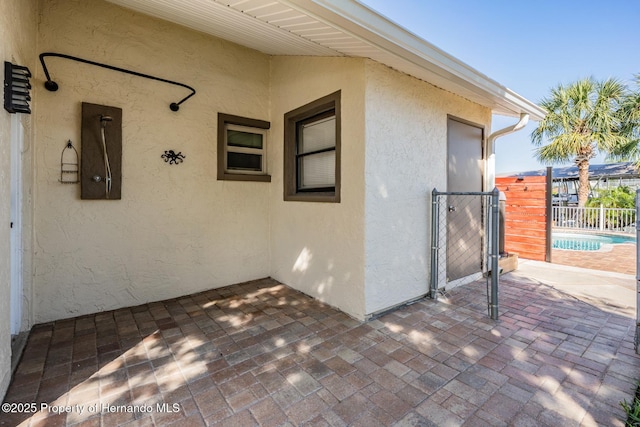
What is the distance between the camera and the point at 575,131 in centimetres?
1027

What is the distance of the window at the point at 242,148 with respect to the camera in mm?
4133

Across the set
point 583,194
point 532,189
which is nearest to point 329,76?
point 532,189

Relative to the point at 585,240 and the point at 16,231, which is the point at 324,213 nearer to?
the point at 16,231

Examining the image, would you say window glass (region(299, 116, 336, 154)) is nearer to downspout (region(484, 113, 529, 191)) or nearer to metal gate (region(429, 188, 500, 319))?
metal gate (region(429, 188, 500, 319))

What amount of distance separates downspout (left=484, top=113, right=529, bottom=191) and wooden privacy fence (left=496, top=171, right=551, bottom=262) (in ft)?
5.07

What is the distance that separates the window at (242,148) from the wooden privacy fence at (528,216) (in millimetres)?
5224

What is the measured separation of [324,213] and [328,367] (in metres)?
1.80

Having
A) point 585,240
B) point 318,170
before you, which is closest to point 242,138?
point 318,170

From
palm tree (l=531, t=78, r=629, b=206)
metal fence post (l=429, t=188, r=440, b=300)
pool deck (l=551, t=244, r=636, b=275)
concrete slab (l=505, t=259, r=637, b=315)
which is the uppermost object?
palm tree (l=531, t=78, r=629, b=206)

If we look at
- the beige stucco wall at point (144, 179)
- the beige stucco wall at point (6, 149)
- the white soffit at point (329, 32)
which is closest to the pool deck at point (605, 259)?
the white soffit at point (329, 32)

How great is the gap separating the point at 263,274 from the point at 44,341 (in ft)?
8.49

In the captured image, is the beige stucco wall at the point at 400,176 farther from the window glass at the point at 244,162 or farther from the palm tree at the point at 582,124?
the palm tree at the point at 582,124

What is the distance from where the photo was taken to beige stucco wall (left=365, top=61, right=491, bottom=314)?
10.00ft

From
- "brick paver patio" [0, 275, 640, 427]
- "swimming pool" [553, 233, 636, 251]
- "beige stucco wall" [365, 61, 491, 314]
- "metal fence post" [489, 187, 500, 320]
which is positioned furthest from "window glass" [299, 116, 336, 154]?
"swimming pool" [553, 233, 636, 251]
